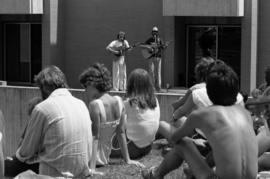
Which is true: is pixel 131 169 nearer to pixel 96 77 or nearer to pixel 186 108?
pixel 186 108

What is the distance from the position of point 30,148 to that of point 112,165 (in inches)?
140

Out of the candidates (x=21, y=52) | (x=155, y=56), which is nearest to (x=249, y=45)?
(x=155, y=56)

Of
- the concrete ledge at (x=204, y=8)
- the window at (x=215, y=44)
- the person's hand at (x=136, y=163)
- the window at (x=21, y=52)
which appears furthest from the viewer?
the window at (x=21, y=52)

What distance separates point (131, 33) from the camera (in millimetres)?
26281

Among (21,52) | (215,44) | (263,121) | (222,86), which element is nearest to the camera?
(222,86)

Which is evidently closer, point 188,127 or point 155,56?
point 188,127

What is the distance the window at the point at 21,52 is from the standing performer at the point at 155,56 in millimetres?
6057

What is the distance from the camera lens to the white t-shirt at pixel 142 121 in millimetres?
9219

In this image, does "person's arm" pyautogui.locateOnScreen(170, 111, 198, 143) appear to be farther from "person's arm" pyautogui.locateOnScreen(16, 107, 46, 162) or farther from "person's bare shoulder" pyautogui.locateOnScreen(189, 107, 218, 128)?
"person's arm" pyautogui.locateOnScreen(16, 107, 46, 162)

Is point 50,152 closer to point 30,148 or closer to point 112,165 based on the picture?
point 30,148

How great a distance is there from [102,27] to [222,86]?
21512mm

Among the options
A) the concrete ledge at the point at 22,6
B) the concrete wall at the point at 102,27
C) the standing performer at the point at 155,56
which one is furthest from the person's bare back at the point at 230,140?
the concrete ledge at the point at 22,6

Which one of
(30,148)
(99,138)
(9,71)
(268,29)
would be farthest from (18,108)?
(9,71)

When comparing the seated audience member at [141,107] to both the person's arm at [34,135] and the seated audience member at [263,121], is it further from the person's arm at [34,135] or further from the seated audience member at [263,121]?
the person's arm at [34,135]
